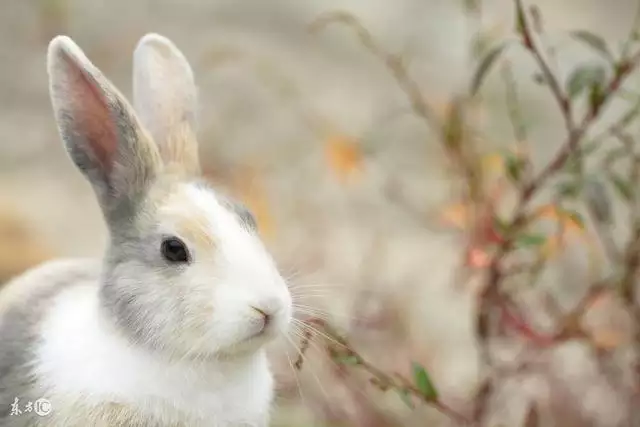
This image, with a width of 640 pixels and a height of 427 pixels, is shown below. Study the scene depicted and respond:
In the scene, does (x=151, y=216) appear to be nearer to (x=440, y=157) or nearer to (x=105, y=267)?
(x=105, y=267)

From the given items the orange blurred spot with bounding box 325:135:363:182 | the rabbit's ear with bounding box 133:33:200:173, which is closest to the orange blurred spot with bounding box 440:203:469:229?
the orange blurred spot with bounding box 325:135:363:182

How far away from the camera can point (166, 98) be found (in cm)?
56

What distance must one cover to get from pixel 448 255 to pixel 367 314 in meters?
0.30

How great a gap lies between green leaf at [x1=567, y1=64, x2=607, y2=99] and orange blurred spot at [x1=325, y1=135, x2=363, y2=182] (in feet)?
1.15

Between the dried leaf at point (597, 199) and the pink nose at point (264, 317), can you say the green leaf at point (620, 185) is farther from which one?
the pink nose at point (264, 317)

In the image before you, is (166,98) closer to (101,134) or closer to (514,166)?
(101,134)

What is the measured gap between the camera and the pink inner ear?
495 mm

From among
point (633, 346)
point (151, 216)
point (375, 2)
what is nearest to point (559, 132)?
point (375, 2)

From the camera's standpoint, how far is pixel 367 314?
851mm

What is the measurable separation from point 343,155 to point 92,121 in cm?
53

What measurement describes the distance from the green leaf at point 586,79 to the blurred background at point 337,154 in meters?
0.22

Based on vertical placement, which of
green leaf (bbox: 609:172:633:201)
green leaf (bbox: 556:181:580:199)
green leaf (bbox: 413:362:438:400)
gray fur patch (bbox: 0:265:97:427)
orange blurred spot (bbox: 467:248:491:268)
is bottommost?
orange blurred spot (bbox: 467:248:491:268)

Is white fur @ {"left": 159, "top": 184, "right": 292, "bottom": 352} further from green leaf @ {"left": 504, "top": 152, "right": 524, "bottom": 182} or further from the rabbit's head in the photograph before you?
green leaf @ {"left": 504, "top": 152, "right": 524, "bottom": 182}

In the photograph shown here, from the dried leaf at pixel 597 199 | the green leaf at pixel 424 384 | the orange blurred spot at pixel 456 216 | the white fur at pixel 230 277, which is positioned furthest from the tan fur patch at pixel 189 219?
the orange blurred spot at pixel 456 216
